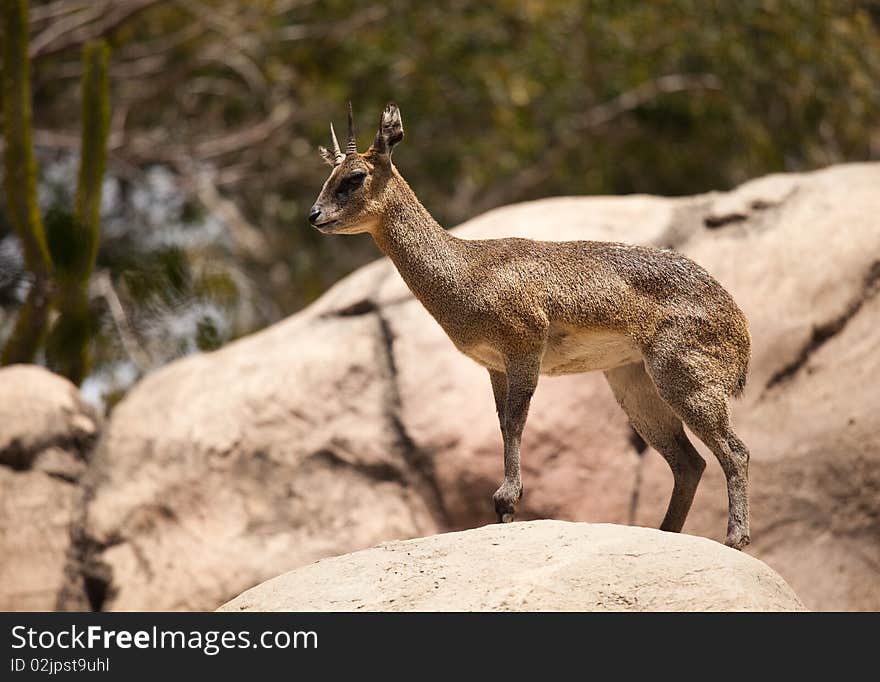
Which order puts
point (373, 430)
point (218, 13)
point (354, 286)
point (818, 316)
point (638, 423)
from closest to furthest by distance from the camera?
point (638, 423), point (818, 316), point (373, 430), point (354, 286), point (218, 13)

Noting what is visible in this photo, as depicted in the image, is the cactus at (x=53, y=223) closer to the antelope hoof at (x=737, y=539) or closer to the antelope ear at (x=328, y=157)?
the antelope ear at (x=328, y=157)

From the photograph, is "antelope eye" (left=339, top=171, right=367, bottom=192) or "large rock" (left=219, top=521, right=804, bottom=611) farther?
"antelope eye" (left=339, top=171, right=367, bottom=192)

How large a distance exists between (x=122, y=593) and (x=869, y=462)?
5981 millimetres

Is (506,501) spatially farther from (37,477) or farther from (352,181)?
(37,477)

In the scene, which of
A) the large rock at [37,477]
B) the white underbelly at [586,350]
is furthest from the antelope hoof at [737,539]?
the large rock at [37,477]

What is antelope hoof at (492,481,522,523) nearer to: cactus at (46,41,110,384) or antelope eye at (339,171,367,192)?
antelope eye at (339,171,367,192)

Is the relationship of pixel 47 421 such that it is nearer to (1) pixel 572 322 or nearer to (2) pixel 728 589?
(1) pixel 572 322

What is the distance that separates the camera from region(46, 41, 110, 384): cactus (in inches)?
458

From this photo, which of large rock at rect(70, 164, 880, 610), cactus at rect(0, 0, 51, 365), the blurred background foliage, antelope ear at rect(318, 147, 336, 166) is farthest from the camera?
the blurred background foliage

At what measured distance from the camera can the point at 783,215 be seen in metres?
10.2

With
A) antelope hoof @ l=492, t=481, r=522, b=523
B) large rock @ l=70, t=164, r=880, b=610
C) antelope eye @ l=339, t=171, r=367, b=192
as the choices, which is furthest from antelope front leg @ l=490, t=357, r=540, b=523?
large rock @ l=70, t=164, r=880, b=610

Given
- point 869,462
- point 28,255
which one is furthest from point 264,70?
point 869,462

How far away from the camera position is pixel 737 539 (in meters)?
6.95

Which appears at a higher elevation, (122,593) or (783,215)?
(783,215)
